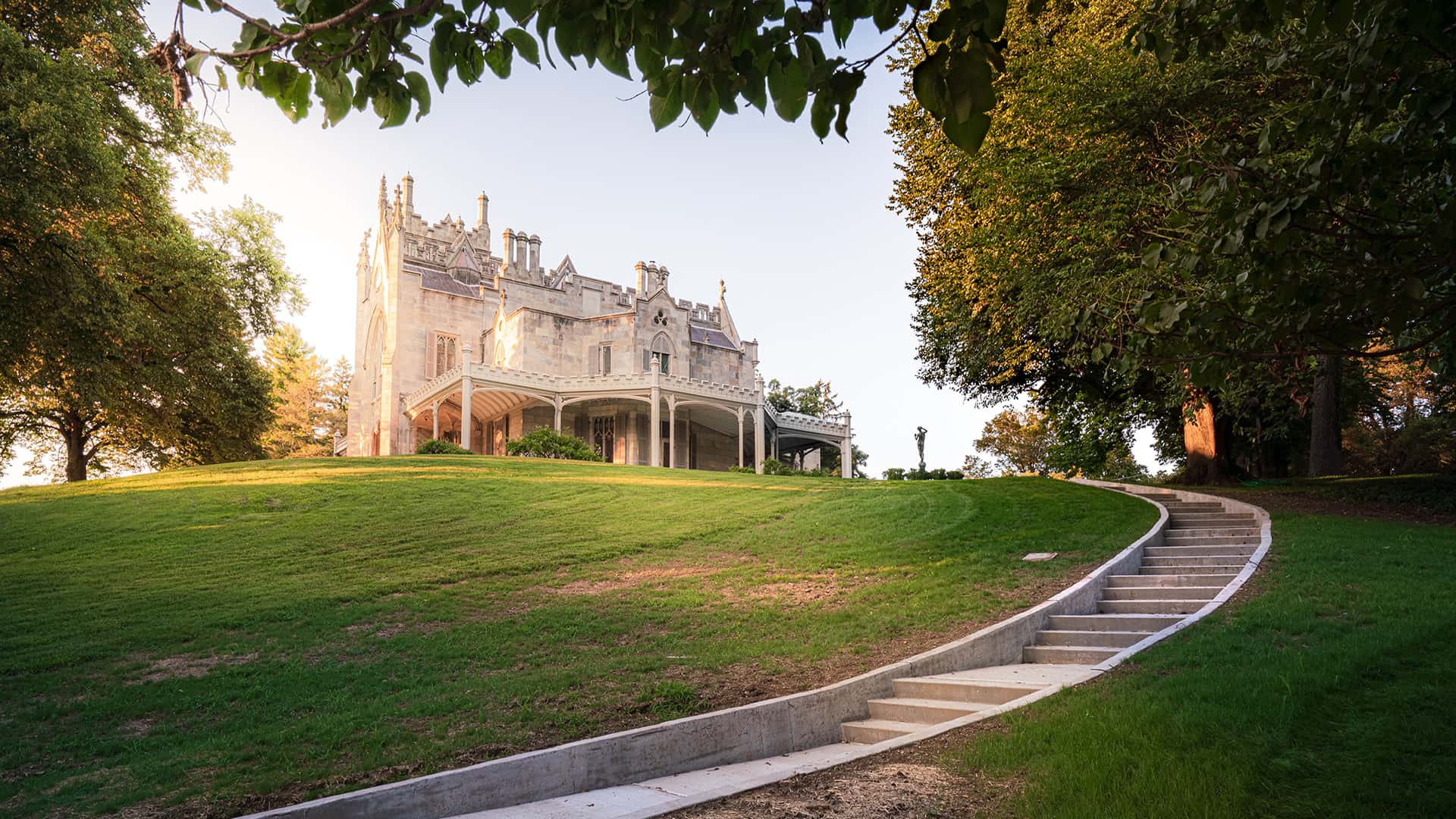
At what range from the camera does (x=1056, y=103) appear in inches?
632

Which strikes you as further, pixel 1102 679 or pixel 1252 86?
pixel 1252 86

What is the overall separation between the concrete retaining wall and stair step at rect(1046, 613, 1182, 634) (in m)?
0.98

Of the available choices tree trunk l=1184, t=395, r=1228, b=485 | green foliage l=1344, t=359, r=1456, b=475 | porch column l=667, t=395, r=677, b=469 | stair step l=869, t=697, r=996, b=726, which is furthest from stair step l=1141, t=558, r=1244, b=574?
porch column l=667, t=395, r=677, b=469

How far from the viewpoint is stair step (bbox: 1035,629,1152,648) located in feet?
33.2

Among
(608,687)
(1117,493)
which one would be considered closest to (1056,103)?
(1117,493)

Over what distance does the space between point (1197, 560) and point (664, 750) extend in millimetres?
10654

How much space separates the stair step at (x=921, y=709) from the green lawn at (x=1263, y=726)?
1.03 meters

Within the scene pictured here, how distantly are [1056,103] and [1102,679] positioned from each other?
39.7ft

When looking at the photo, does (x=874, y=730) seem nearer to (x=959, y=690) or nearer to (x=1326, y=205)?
(x=959, y=690)

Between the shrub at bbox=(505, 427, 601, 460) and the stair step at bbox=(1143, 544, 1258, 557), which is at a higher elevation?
the shrub at bbox=(505, 427, 601, 460)

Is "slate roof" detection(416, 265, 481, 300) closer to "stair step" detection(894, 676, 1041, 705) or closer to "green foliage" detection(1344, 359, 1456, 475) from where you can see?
"green foliage" detection(1344, 359, 1456, 475)

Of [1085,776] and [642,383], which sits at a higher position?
[642,383]

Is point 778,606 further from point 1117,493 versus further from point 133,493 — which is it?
point 133,493

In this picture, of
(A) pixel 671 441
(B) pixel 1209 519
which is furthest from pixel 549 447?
(B) pixel 1209 519
